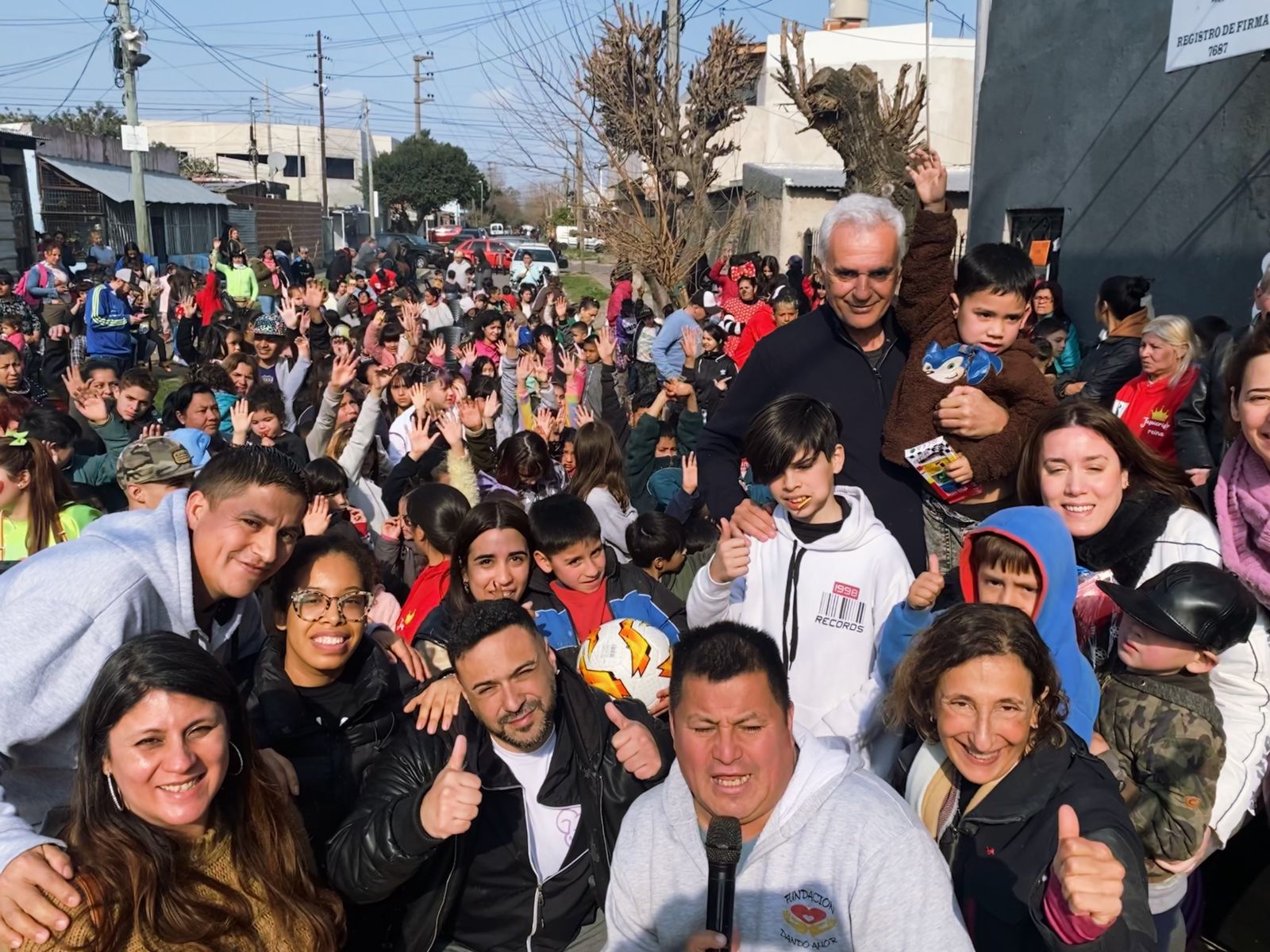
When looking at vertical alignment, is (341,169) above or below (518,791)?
above

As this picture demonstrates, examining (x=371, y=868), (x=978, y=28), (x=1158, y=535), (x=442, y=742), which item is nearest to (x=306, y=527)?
(x=442, y=742)

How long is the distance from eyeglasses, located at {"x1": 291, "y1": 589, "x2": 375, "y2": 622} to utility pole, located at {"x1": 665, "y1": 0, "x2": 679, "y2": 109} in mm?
13499

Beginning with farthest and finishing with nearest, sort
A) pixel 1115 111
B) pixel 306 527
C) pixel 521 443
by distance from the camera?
pixel 1115 111 → pixel 521 443 → pixel 306 527

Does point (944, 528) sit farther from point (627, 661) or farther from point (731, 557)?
point (627, 661)

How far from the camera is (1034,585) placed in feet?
9.14

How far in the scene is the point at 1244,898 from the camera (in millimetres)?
4051

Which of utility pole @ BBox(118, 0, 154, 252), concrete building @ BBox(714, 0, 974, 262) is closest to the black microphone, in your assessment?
utility pole @ BBox(118, 0, 154, 252)

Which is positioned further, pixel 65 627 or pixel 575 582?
pixel 575 582

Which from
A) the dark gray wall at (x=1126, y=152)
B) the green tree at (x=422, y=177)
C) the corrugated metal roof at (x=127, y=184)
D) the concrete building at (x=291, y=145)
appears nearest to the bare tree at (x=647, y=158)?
the dark gray wall at (x=1126, y=152)

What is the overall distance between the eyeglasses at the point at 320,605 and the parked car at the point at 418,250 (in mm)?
30256

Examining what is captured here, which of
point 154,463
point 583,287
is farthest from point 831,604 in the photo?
point 583,287

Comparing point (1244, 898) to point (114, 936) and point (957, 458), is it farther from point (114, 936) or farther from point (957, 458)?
point (114, 936)

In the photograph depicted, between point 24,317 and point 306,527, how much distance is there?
888 cm

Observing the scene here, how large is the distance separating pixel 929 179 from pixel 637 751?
2014 millimetres
